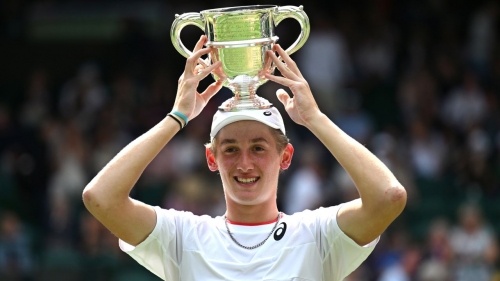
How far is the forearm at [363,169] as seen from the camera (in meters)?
3.78

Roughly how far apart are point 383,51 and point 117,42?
3.40 meters

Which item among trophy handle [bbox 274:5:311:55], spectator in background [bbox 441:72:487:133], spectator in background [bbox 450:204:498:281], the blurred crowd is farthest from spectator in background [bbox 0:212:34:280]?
trophy handle [bbox 274:5:311:55]

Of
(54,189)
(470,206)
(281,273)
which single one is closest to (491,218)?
(470,206)

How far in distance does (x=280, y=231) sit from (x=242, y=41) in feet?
2.48

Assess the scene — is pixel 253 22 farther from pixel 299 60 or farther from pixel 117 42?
pixel 117 42

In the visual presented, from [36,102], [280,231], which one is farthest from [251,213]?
[36,102]

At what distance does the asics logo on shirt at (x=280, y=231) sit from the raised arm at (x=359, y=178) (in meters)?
0.24

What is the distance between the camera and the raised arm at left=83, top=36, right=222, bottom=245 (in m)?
3.84

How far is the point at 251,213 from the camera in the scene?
4.10m

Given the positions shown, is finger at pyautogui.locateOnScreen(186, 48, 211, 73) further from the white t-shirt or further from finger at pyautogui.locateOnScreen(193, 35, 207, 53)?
the white t-shirt

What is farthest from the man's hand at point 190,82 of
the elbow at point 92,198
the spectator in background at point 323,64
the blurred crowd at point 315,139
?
the spectator in background at point 323,64

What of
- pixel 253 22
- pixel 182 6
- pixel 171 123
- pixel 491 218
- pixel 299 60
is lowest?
pixel 491 218

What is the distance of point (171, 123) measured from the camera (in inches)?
155

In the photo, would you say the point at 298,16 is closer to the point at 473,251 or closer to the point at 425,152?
the point at 473,251
